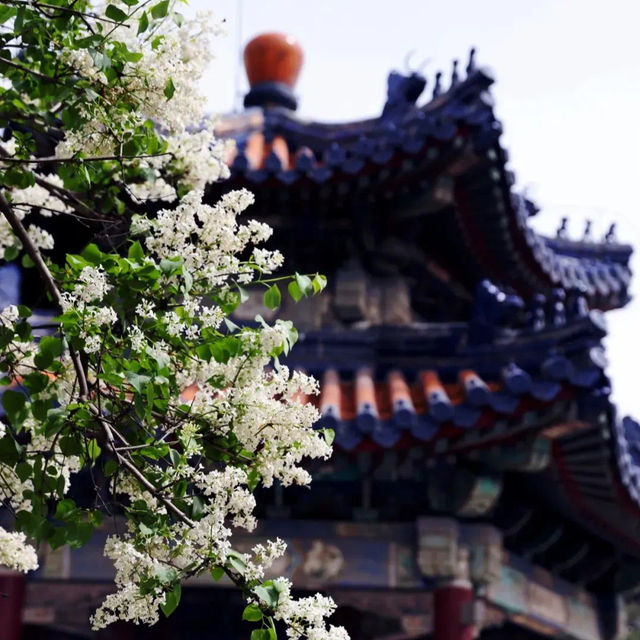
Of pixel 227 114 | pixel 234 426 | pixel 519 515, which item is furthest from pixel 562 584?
pixel 234 426

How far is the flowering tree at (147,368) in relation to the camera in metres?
3.52

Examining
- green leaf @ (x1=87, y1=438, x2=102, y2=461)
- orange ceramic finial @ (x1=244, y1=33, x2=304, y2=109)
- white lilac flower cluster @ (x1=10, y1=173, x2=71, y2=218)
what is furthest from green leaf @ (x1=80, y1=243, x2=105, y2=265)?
orange ceramic finial @ (x1=244, y1=33, x2=304, y2=109)

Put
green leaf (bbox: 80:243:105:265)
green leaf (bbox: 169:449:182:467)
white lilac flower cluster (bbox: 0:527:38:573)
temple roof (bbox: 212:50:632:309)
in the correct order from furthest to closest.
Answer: temple roof (bbox: 212:50:632:309) < white lilac flower cluster (bbox: 0:527:38:573) < green leaf (bbox: 80:243:105:265) < green leaf (bbox: 169:449:182:467)

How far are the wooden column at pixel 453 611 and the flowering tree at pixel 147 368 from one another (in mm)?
4198

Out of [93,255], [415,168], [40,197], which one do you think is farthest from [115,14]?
[415,168]

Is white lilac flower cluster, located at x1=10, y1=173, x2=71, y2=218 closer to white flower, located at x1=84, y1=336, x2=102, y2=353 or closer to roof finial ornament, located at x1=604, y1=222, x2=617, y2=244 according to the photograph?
white flower, located at x1=84, y1=336, x2=102, y2=353

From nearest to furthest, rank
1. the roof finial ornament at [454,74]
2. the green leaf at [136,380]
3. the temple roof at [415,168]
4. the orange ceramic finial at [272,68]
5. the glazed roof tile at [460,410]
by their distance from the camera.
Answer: the green leaf at [136,380] → the glazed roof tile at [460,410] → the temple roof at [415,168] → the roof finial ornament at [454,74] → the orange ceramic finial at [272,68]

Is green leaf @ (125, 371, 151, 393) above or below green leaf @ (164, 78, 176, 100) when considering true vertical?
below

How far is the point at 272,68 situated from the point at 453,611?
555cm

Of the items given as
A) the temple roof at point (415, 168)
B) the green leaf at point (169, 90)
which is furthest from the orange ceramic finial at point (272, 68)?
the green leaf at point (169, 90)

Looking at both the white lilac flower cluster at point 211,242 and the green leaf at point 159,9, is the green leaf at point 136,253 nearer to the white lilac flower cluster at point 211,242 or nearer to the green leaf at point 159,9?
the white lilac flower cluster at point 211,242

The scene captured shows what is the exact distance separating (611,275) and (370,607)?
4687 millimetres

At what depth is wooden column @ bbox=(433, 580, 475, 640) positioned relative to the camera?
7.79 meters

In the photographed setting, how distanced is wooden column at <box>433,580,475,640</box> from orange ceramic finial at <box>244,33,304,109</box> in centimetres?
503
